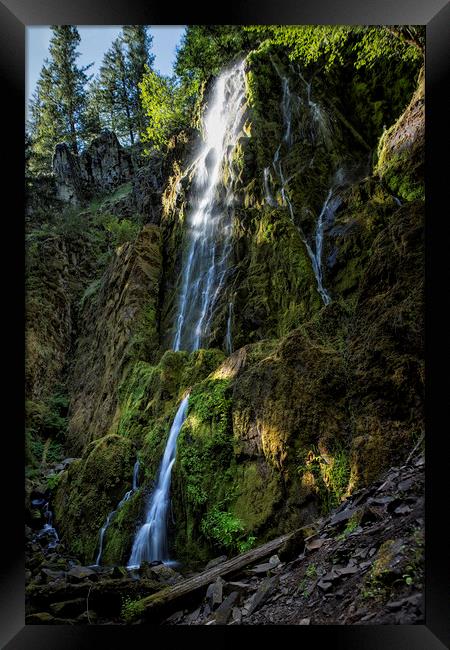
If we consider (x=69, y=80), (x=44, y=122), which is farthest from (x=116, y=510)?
(x=69, y=80)

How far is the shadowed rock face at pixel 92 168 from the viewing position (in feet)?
18.2

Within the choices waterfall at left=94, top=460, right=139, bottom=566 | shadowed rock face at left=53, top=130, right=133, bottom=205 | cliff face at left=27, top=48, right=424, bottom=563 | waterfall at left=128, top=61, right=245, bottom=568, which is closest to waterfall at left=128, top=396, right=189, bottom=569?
cliff face at left=27, top=48, right=424, bottom=563

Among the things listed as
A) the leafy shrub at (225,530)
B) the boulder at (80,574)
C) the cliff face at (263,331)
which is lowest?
the boulder at (80,574)

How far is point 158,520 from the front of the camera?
4.69 metres

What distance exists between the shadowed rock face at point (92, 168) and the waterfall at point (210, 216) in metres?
1.58

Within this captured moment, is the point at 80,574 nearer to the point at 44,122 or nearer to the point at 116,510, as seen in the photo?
the point at 116,510

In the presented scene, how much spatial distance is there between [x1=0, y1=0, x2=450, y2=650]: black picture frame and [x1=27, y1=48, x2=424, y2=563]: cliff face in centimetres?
28

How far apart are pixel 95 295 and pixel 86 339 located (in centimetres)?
128

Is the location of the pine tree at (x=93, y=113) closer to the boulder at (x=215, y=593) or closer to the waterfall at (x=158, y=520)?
the waterfall at (x=158, y=520)

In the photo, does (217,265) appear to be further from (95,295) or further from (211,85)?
(95,295)

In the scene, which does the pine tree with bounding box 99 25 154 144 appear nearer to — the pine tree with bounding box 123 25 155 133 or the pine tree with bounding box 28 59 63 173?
the pine tree with bounding box 123 25 155 133

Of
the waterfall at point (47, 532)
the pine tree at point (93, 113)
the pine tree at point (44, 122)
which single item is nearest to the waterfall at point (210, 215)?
the pine tree at point (93, 113)

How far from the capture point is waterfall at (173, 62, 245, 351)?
21.8 feet

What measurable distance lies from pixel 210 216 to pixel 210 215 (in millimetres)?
23
